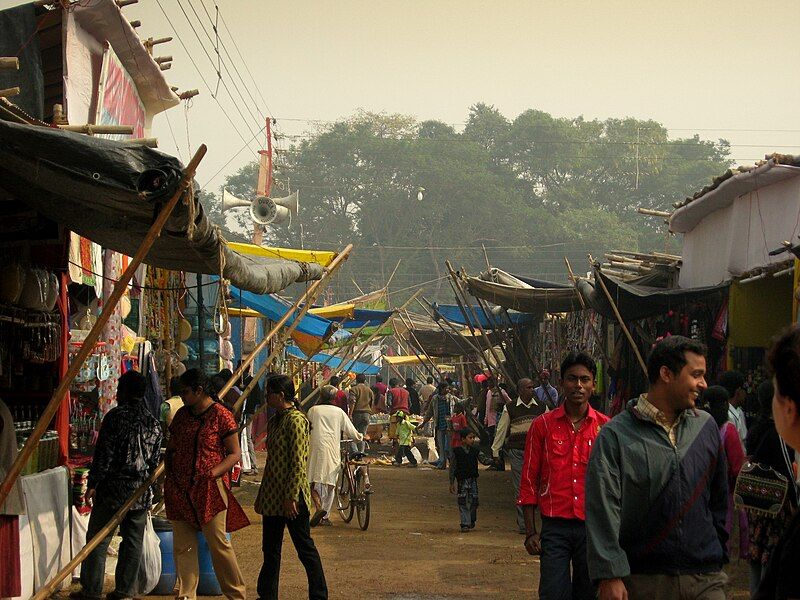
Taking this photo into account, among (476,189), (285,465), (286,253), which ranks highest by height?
(476,189)

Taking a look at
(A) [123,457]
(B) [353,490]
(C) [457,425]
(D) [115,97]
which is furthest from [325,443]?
(A) [123,457]

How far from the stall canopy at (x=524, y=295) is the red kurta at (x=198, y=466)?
9.35 meters

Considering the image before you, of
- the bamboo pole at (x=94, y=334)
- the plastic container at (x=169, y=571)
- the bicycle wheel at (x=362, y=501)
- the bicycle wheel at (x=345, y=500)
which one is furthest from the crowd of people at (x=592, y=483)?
the bicycle wheel at (x=345, y=500)

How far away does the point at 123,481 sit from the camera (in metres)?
7.86

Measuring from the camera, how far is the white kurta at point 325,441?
1250cm

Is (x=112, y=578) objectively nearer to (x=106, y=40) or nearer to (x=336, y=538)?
(x=336, y=538)

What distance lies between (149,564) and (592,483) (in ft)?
15.6

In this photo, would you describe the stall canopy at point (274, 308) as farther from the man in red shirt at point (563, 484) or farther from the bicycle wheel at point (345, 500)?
the man in red shirt at point (563, 484)

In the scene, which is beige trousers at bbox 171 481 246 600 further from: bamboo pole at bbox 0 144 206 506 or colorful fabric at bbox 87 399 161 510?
bamboo pole at bbox 0 144 206 506

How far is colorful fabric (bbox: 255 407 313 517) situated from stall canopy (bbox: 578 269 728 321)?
5.22 meters

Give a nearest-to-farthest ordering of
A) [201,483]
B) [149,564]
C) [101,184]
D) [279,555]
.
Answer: [101,184] → [201,483] → [279,555] → [149,564]

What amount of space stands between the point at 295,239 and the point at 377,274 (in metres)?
5.57

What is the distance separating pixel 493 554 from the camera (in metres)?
11.2

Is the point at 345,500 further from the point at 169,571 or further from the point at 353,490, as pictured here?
the point at 169,571
